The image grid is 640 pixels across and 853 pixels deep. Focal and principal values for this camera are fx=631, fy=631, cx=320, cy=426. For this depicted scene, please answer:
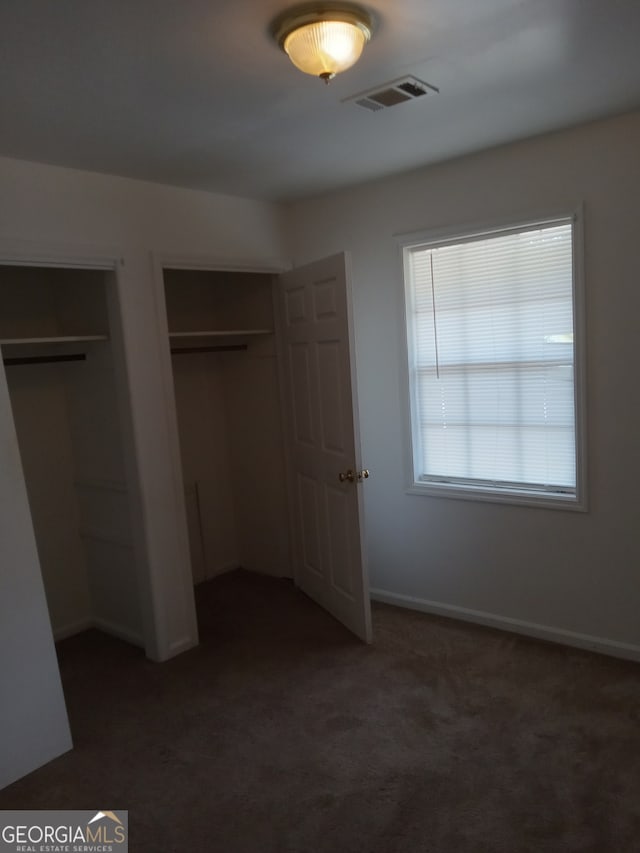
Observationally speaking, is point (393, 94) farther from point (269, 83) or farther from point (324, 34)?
point (324, 34)

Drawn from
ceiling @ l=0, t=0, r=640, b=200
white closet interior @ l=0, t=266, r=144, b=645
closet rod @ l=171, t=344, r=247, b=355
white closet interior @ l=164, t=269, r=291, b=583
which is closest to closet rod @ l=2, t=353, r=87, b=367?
white closet interior @ l=0, t=266, r=144, b=645

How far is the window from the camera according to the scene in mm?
3037

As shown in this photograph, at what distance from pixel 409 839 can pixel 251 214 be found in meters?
3.17

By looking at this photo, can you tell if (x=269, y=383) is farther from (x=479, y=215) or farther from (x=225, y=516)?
(x=479, y=215)

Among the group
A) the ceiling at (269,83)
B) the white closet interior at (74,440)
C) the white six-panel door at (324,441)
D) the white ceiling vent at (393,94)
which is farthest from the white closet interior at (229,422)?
the white ceiling vent at (393,94)

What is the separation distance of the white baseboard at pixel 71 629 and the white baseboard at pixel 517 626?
5.72 ft

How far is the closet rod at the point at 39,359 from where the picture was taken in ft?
10.4

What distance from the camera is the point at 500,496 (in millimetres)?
3299

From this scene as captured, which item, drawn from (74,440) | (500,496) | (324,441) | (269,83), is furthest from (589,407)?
(74,440)

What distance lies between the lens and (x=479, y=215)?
317 cm

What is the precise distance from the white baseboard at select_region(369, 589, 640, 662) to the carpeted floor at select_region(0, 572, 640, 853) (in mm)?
68

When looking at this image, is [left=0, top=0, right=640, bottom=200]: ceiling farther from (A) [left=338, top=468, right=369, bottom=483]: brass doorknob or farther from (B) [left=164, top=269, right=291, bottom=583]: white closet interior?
(A) [left=338, top=468, right=369, bottom=483]: brass doorknob

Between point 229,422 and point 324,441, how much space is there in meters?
1.19

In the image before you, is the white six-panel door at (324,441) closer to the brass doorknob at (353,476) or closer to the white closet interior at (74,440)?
the brass doorknob at (353,476)
